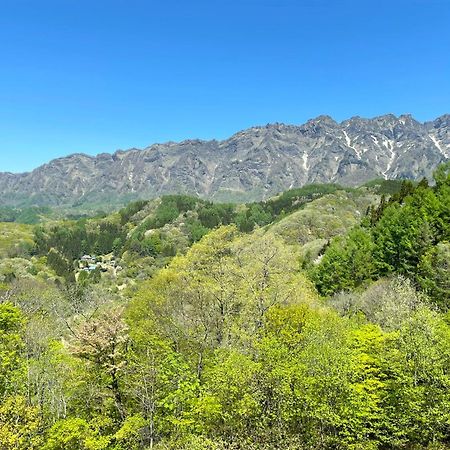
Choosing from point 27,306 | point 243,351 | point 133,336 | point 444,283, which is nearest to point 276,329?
point 243,351

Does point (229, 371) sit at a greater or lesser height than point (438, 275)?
lesser

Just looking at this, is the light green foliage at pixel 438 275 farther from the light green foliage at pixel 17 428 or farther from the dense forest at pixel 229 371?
the light green foliage at pixel 17 428

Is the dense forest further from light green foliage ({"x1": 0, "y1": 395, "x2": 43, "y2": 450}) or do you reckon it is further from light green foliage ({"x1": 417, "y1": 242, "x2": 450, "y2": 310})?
light green foliage ({"x1": 417, "y1": 242, "x2": 450, "y2": 310})

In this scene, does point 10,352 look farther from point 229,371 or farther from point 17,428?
point 229,371

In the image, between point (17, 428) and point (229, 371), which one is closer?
point (229, 371)

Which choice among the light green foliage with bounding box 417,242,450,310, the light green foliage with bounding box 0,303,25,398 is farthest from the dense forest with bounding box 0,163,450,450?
the light green foliage with bounding box 417,242,450,310

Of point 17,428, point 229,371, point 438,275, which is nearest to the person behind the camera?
point 229,371

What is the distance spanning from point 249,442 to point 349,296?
1764 inches

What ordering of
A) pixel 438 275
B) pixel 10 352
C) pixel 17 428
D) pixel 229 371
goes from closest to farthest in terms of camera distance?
1. pixel 229 371
2. pixel 17 428
3. pixel 10 352
4. pixel 438 275

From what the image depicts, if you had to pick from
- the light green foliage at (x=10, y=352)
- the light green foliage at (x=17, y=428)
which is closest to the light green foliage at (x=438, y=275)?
the light green foliage at (x=17, y=428)

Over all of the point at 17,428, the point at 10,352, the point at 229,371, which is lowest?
the point at 17,428

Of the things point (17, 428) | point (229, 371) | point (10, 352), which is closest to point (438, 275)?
point (229, 371)

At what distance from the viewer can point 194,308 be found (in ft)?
138

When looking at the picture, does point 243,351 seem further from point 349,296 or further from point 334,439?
point 349,296
